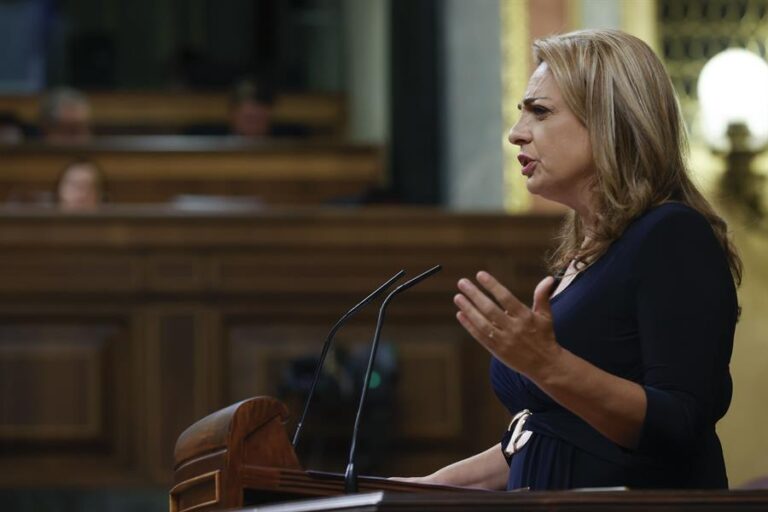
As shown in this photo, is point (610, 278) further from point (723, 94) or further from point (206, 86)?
point (206, 86)

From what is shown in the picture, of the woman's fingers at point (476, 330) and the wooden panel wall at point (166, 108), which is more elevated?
the woman's fingers at point (476, 330)

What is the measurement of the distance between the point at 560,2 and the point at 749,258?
1.64 meters

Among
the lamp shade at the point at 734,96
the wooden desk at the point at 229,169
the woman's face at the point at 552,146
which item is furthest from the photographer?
the wooden desk at the point at 229,169

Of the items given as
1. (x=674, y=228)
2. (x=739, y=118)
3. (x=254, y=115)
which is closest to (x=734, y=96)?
(x=739, y=118)

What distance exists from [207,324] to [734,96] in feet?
8.96

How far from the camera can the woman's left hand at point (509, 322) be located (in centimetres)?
185

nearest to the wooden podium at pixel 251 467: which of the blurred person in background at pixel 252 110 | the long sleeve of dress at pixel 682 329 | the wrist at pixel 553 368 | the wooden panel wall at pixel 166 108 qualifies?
the wrist at pixel 553 368

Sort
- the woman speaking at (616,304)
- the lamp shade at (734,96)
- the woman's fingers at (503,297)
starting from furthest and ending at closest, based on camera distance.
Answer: the lamp shade at (734,96)
the woman speaking at (616,304)
the woman's fingers at (503,297)

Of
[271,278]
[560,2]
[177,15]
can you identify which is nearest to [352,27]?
[177,15]

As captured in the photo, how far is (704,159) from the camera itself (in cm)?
730

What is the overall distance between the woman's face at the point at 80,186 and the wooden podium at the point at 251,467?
567 centimetres

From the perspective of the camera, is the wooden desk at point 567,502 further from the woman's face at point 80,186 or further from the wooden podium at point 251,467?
the woman's face at point 80,186

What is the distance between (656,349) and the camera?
6.68 feet

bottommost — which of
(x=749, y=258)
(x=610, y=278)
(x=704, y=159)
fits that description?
(x=749, y=258)
